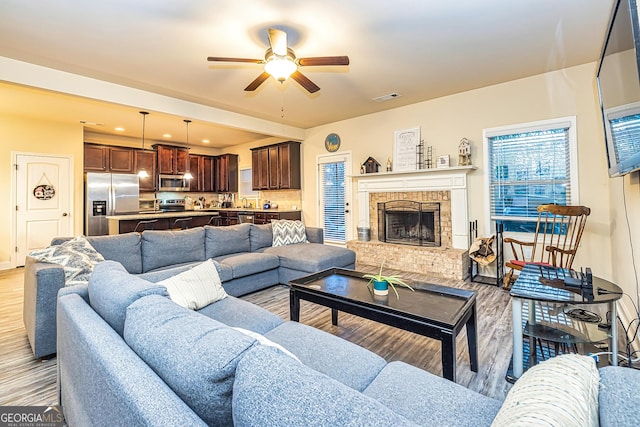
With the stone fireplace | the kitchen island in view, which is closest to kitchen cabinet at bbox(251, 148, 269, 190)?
the kitchen island

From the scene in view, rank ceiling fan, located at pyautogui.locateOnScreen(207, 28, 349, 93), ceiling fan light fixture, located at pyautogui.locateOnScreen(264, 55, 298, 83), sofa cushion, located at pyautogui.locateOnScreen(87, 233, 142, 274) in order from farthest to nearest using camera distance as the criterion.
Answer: sofa cushion, located at pyautogui.locateOnScreen(87, 233, 142, 274) < ceiling fan light fixture, located at pyautogui.locateOnScreen(264, 55, 298, 83) < ceiling fan, located at pyautogui.locateOnScreen(207, 28, 349, 93)

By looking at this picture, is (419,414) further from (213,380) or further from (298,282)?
(298,282)

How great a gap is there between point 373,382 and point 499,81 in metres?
4.49

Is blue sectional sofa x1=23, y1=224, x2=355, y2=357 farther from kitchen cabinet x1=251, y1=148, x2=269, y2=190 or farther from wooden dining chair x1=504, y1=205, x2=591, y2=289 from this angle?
kitchen cabinet x1=251, y1=148, x2=269, y2=190

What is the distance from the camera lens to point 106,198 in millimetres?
6293

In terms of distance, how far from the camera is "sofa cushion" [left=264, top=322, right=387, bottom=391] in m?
1.29

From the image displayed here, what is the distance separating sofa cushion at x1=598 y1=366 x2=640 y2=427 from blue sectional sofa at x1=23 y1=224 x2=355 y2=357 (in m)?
2.43

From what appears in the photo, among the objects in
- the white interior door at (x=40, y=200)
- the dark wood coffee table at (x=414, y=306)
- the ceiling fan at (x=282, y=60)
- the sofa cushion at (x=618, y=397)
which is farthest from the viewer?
the white interior door at (x=40, y=200)

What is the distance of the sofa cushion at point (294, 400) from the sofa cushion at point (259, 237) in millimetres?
3618

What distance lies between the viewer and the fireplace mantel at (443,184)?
450 centimetres

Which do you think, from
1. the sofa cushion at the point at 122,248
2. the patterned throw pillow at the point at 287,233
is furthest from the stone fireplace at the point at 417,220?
the sofa cushion at the point at 122,248

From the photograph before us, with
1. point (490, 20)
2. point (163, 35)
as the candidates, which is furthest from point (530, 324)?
point (163, 35)
